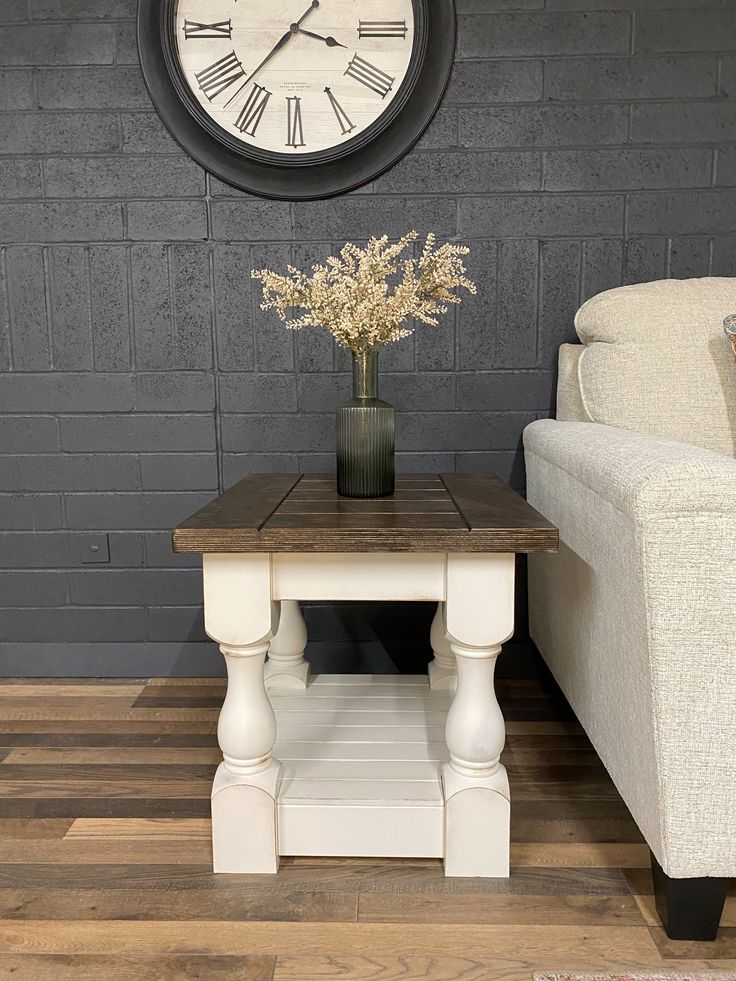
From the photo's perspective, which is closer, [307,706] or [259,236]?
[307,706]

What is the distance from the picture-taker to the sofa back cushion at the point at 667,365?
162 cm

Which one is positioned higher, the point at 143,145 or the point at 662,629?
the point at 143,145

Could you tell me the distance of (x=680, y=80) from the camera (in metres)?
1.89

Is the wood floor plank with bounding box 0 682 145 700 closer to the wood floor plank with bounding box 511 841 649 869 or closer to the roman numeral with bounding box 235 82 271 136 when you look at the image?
the wood floor plank with bounding box 511 841 649 869

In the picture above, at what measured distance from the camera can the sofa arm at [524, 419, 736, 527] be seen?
0.97 metres

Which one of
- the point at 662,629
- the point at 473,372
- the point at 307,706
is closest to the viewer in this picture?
the point at 662,629

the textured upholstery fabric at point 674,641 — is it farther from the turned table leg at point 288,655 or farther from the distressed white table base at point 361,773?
the turned table leg at point 288,655

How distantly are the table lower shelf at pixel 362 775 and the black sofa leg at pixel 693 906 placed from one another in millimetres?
362

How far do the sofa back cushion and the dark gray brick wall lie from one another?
0.28m

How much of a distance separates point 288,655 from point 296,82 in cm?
141

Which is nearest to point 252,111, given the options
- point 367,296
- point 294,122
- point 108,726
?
point 294,122

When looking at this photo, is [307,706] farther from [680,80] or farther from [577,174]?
[680,80]

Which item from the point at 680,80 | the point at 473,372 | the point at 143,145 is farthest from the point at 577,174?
the point at 143,145

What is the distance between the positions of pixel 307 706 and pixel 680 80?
1761 millimetres
